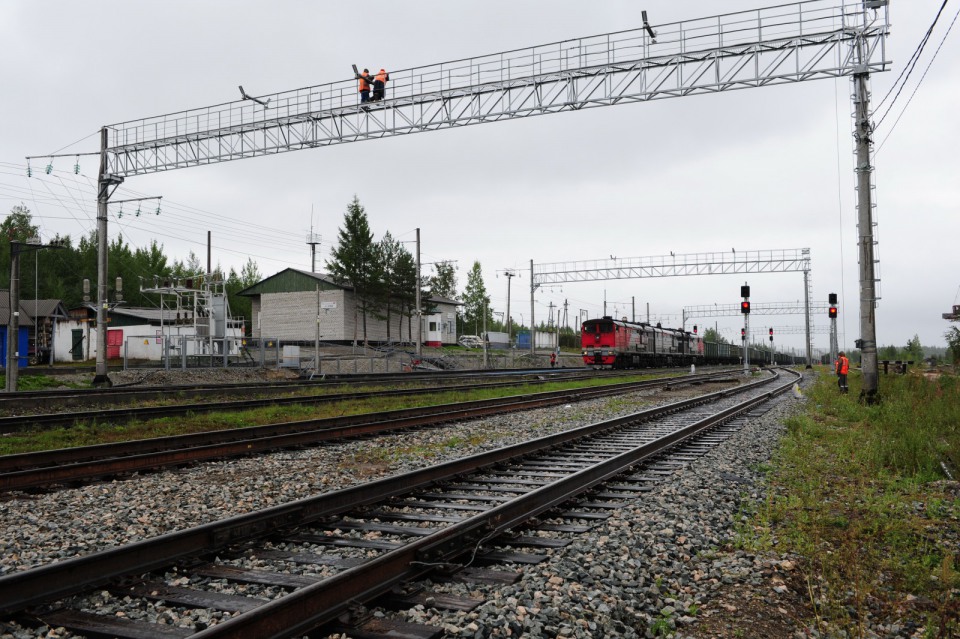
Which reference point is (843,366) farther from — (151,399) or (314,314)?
(314,314)

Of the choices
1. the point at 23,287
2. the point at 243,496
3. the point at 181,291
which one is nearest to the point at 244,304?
the point at 23,287

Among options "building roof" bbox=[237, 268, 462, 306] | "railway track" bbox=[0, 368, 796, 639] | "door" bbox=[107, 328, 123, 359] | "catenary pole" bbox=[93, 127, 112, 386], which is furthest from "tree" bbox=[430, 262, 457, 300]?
"railway track" bbox=[0, 368, 796, 639]

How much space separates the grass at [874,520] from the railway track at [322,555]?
1607mm

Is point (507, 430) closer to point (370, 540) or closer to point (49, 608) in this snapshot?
point (370, 540)

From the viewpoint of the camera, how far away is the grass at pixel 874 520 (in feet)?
13.6

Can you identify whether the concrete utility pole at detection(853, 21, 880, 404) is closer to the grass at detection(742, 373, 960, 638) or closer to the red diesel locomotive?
the grass at detection(742, 373, 960, 638)

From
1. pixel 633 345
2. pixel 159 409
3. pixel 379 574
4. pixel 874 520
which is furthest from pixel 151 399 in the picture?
pixel 633 345

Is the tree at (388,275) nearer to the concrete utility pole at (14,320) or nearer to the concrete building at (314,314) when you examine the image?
the concrete building at (314,314)

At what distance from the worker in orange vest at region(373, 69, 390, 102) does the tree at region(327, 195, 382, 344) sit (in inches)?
1370

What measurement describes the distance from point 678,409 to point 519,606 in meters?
13.5

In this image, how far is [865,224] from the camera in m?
16.8

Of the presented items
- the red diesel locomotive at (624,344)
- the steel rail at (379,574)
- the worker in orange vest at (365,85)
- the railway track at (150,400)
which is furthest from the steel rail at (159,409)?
the red diesel locomotive at (624,344)

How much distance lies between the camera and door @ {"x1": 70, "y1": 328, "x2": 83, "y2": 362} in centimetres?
4638

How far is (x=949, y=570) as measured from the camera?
4500mm
